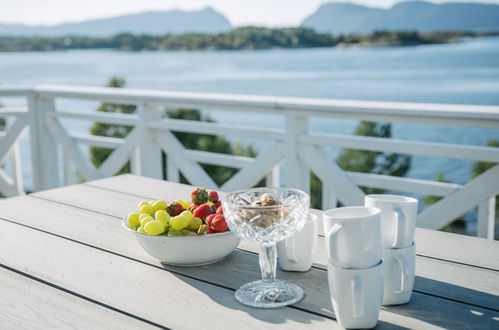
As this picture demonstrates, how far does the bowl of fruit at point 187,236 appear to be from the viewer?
1.05 meters

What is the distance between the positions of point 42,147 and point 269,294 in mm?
2524

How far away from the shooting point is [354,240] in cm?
77

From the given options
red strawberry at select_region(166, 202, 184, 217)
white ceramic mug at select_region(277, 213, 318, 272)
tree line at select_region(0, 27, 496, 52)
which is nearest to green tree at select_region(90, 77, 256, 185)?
tree line at select_region(0, 27, 496, 52)

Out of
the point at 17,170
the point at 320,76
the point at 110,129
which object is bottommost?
the point at 320,76

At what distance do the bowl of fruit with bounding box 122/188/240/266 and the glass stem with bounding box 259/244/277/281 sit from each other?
118 millimetres

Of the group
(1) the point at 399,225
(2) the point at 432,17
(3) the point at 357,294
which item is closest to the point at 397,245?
(1) the point at 399,225

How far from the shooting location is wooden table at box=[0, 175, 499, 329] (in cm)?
86

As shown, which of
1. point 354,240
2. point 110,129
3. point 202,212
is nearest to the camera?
point 354,240

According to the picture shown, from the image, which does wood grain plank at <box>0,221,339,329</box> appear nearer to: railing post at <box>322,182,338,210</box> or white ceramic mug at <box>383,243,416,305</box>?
white ceramic mug at <box>383,243,416,305</box>

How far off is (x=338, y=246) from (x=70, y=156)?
2545mm

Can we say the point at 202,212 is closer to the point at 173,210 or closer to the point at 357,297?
the point at 173,210

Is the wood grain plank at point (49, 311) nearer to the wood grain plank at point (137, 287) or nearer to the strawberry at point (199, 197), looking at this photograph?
the wood grain plank at point (137, 287)

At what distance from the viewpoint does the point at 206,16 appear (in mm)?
19094

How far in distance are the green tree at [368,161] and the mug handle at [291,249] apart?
6095 millimetres
